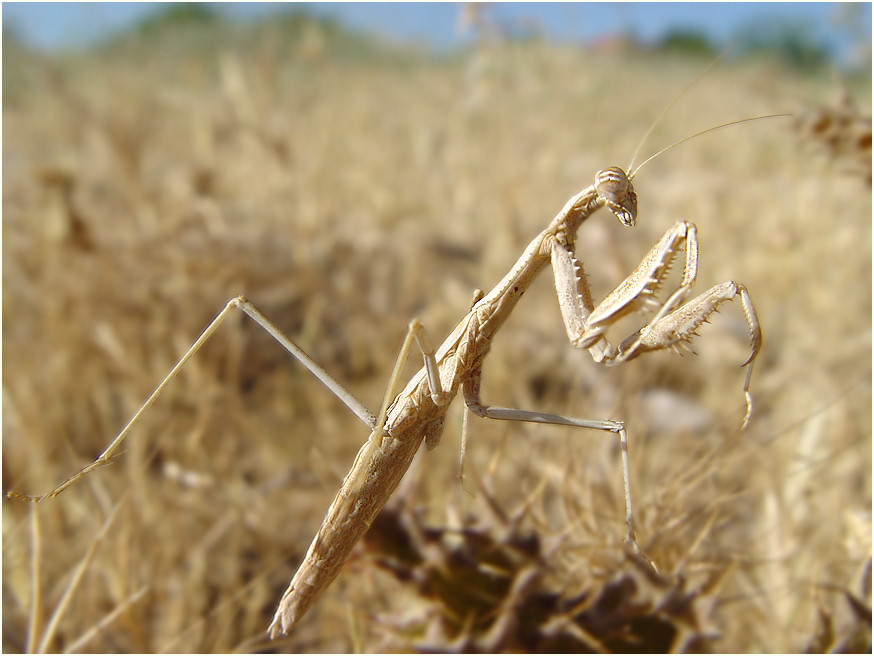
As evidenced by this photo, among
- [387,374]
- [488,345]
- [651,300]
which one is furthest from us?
[387,374]

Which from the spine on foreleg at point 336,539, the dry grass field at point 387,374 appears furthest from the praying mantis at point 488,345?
the dry grass field at point 387,374

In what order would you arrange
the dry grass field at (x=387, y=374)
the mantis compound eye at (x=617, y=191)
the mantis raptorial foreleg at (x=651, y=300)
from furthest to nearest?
the dry grass field at (x=387, y=374), the mantis compound eye at (x=617, y=191), the mantis raptorial foreleg at (x=651, y=300)

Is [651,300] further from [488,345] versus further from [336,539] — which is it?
[336,539]

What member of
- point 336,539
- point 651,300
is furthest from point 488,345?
point 336,539

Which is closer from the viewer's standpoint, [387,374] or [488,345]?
[488,345]

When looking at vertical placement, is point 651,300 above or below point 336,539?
above

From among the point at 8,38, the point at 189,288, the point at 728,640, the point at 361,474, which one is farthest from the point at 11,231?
the point at 728,640

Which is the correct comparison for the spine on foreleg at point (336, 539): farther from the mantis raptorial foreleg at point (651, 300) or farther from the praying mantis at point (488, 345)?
the mantis raptorial foreleg at point (651, 300)

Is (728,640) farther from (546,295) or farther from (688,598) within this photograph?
(546,295)

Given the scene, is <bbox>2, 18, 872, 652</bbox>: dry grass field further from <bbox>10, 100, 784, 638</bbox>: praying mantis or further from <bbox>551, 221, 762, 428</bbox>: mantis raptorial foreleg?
<bbox>551, 221, 762, 428</bbox>: mantis raptorial foreleg
